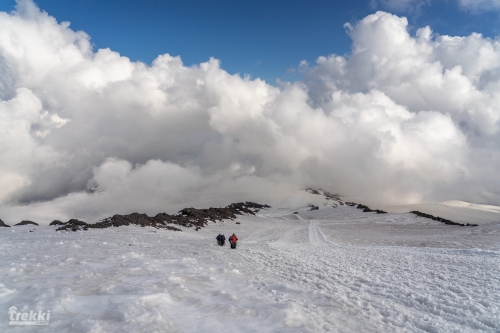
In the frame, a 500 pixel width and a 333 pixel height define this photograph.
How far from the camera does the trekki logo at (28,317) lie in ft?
17.3

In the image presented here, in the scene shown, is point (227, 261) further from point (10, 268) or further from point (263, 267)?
point (10, 268)

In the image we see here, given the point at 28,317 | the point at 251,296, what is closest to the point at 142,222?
the point at 251,296

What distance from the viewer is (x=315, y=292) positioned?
762cm

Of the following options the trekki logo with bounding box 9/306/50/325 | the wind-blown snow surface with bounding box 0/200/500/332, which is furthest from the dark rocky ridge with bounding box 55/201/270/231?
the trekki logo with bounding box 9/306/50/325

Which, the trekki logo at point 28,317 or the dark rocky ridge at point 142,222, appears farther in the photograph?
the dark rocky ridge at point 142,222

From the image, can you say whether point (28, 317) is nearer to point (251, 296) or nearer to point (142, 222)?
point (251, 296)

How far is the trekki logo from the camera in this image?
526 centimetres

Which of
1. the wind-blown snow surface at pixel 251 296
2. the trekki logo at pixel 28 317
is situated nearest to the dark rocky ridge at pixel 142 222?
the wind-blown snow surface at pixel 251 296

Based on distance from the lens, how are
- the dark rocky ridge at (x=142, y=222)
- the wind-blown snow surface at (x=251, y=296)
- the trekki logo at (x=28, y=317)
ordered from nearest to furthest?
the trekki logo at (x=28, y=317)
the wind-blown snow surface at (x=251, y=296)
the dark rocky ridge at (x=142, y=222)

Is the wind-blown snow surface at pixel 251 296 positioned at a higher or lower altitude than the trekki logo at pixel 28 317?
lower

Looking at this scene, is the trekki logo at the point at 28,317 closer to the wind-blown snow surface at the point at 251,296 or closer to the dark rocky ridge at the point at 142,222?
the wind-blown snow surface at the point at 251,296

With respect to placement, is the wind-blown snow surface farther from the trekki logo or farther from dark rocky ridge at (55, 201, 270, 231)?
dark rocky ridge at (55, 201, 270, 231)

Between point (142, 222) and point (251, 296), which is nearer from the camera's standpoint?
point (251, 296)

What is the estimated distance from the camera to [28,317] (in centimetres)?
547
